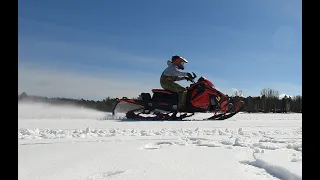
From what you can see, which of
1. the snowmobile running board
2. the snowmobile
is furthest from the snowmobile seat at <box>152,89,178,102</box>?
the snowmobile running board

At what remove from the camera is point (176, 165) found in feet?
5.33

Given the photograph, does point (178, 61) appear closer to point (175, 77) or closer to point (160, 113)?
point (175, 77)

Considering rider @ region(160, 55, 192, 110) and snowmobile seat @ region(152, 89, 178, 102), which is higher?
rider @ region(160, 55, 192, 110)

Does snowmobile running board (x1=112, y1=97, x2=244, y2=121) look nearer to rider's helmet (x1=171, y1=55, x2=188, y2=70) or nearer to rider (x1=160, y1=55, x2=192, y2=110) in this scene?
rider (x1=160, y1=55, x2=192, y2=110)

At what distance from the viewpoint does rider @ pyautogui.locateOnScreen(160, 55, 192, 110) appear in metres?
7.53

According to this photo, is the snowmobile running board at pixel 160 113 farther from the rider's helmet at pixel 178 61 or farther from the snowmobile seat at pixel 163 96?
the rider's helmet at pixel 178 61

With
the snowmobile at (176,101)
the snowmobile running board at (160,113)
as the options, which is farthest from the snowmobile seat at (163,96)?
the snowmobile running board at (160,113)

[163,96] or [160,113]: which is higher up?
[163,96]

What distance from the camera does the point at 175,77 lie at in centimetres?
755

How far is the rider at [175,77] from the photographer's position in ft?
24.7

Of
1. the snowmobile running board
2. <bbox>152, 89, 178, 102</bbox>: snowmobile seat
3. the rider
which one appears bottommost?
the snowmobile running board

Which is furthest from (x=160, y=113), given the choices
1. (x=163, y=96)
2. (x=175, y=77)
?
(x=175, y=77)
